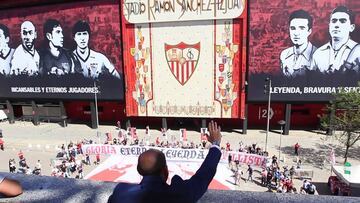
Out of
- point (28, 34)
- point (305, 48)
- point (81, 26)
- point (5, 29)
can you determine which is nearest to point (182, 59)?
point (81, 26)

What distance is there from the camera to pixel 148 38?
115ft

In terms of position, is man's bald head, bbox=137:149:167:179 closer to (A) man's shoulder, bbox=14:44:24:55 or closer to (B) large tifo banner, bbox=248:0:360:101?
(B) large tifo banner, bbox=248:0:360:101

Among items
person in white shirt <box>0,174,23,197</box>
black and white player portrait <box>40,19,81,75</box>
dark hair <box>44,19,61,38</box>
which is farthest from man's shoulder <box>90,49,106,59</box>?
person in white shirt <box>0,174,23,197</box>

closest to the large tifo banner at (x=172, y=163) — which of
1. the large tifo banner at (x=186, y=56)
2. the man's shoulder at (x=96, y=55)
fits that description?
the large tifo banner at (x=186, y=56)

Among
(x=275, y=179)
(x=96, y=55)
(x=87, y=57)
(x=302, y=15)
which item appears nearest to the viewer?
(x=275, y=179)

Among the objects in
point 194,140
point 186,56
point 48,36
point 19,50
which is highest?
point 48,36

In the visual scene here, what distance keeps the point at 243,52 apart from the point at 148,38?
10.3m

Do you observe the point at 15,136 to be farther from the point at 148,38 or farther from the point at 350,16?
the point at 350,16

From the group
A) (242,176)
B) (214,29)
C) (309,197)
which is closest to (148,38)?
(214,29)

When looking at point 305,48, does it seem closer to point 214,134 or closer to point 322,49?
point 322,49

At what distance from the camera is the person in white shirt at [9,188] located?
8.26 feet

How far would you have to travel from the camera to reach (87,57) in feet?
121

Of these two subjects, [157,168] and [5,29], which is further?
[5,29]

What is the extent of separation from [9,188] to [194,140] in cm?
3116
